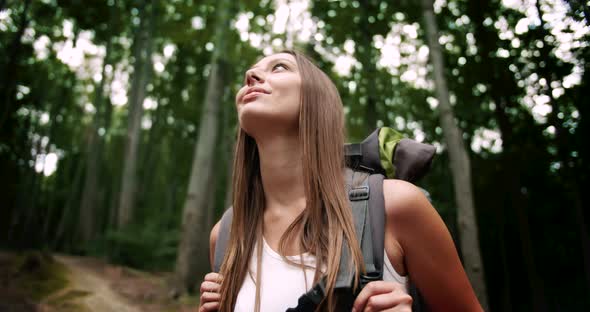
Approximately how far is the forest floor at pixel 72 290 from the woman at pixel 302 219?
7852 millimetres

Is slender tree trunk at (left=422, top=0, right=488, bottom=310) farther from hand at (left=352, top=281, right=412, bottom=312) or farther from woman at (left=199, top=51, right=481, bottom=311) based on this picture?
hand at (left=352, top=281, right=412, bottom=312)

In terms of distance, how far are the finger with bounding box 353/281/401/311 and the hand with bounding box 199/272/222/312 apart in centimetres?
65

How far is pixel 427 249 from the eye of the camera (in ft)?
4.99

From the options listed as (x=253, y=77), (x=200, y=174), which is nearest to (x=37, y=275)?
(x=200, y=174)

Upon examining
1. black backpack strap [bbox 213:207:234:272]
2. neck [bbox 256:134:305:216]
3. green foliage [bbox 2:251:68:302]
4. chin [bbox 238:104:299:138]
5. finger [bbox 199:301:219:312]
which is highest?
chin [bbox 238:104:299:138]

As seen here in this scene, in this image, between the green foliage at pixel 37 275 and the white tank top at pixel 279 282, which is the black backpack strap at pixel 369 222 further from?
the green foliage at pixel 37 275

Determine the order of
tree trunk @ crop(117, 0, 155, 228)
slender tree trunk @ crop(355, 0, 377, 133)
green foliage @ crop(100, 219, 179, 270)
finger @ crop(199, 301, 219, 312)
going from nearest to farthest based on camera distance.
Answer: finger @ crop(199, 301, 219, 312) < slender tree trunk @ crop(355, 0, 377, 133) < green foliage @ crop(100, 219, 179, 270) < tree trunk @ crop(117, 0, 155, 228)

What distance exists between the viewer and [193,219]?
9.48 metres

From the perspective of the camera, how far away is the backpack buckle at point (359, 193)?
1.58m

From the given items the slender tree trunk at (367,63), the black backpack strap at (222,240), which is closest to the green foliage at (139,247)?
the slender tree trunk at (367,63)

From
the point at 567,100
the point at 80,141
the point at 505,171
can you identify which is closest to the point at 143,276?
the point at 505,171

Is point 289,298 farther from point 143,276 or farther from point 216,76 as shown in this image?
point 143,276

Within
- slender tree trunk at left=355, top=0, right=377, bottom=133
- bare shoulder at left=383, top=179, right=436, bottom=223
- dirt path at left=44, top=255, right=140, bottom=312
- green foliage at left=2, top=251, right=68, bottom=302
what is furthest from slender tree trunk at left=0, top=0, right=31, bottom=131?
bare shoulder at left=383, top=179, right=436, bottom=223

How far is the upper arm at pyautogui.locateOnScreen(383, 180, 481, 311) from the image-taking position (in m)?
1.52
